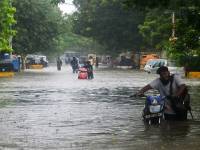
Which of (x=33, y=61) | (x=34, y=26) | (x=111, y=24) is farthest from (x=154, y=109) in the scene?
(x=33, y=61)

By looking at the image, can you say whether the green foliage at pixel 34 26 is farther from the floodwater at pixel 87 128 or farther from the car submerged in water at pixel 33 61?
the floodwater at pixel 87 128

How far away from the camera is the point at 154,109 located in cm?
1461

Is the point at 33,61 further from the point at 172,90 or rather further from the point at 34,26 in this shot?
the point at 172,90

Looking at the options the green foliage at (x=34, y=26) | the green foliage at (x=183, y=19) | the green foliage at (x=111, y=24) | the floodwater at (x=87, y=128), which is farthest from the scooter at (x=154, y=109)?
the green foliage at (x=111, y=24)

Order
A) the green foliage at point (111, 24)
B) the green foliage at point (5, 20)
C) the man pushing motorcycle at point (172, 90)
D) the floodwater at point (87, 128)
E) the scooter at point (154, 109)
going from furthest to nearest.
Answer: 1. the green foliage at point (111, 24)
2. the green foliage at point (5, 20)
3. the man pushing motorcycle at point (172, 90)
4. the scooter at point (154, 109)
5. the floodwater at point (87, 128)

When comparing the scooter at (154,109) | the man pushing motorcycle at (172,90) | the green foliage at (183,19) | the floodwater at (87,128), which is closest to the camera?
the floodwater at (87,128)

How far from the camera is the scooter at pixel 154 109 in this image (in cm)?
1452

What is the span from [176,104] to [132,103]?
6.58m

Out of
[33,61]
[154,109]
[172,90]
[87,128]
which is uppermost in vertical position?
[172,90]

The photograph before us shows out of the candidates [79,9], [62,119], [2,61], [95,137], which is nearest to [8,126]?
[62,119]

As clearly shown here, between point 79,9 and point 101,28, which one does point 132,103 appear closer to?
point 101,28

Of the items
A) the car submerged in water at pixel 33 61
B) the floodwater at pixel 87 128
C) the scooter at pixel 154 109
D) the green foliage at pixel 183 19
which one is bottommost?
the car submerged in water at pixel 33 61

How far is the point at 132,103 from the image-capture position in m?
21.6

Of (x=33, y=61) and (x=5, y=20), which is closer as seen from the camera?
(x=5, y=20)
